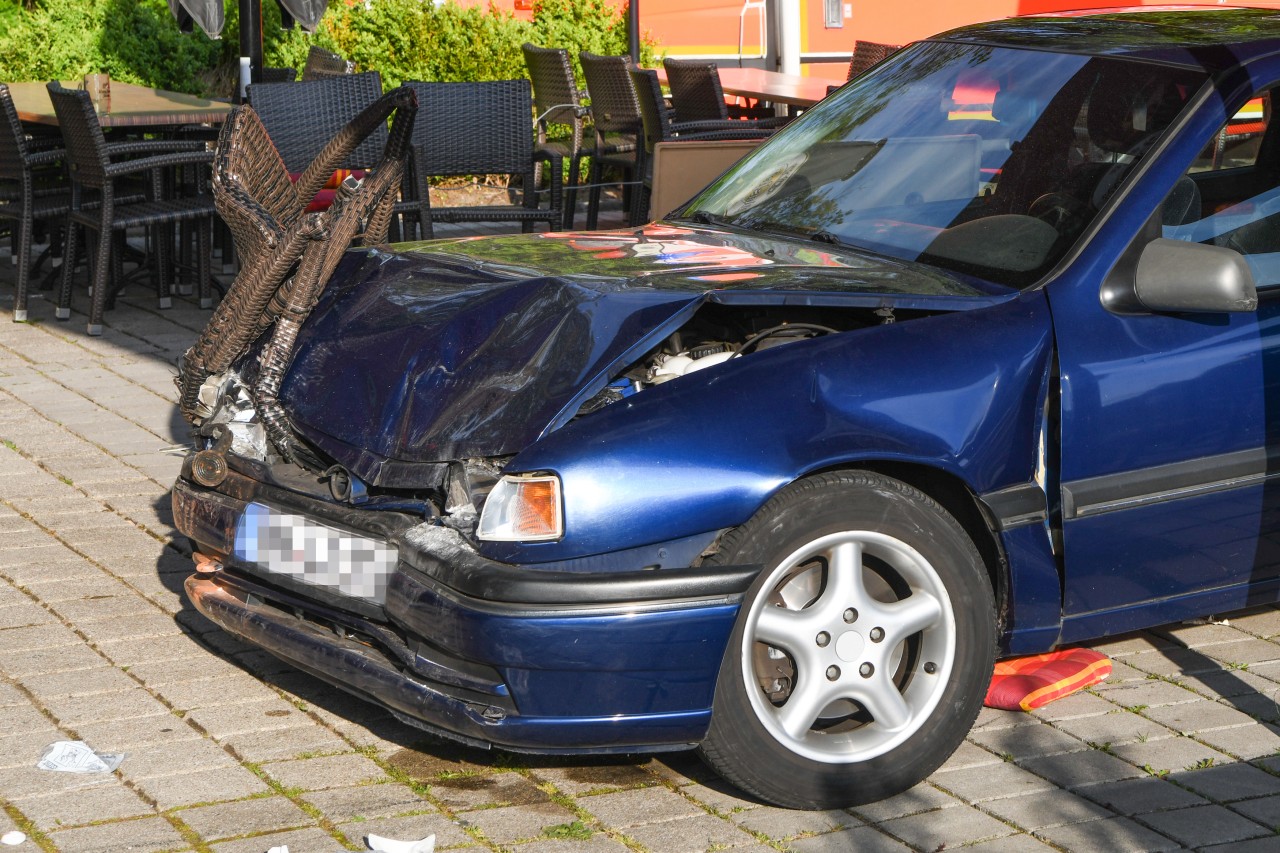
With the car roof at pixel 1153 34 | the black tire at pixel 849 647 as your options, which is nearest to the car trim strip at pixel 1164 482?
the black tire at pixel 849 647

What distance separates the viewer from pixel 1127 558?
3.78 m

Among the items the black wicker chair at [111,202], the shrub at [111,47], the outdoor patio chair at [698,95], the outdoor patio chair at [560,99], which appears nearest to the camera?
the black wicker chair at [111,202]

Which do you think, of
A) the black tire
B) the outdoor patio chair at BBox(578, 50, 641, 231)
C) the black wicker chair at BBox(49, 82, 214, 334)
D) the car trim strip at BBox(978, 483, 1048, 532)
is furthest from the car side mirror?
the outdoor patio chair at BBox(578, 50, 641, 231)

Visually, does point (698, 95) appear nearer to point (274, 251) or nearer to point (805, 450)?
point (274, 251)

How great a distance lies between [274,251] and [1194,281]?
7.81 ft

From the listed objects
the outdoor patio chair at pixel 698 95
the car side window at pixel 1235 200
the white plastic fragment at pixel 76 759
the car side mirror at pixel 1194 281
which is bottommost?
the white plastic fragment at pixel 76 759

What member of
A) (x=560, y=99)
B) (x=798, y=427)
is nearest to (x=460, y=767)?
(x=798, y=427)

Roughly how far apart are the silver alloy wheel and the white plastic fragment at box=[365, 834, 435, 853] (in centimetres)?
74

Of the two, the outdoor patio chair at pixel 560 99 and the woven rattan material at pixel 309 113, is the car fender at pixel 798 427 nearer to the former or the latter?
the woven rattan material at pixel 309 113

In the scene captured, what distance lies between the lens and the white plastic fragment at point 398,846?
322 cm

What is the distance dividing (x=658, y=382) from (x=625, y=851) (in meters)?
1.06

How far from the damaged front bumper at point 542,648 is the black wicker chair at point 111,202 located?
→ 17.0ft

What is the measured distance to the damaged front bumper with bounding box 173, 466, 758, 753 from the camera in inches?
125

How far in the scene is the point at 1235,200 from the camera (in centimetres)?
414
